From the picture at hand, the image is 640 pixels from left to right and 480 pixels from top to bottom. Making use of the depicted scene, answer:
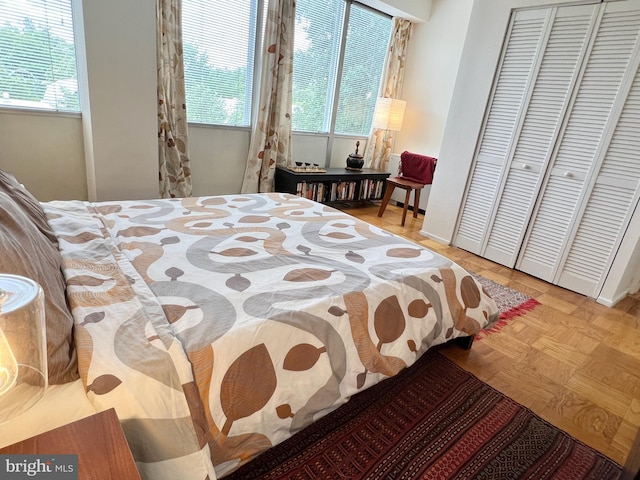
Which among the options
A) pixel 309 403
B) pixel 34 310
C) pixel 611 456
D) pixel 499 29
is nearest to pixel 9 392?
pixel 34 310

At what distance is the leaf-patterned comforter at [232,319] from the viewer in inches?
32.8

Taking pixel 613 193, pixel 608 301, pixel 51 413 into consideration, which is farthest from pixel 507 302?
pixel 51 413

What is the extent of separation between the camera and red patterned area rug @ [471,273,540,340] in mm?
2365

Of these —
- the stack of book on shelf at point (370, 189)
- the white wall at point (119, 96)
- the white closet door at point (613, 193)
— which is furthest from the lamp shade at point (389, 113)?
the white wall at point (119, 96)

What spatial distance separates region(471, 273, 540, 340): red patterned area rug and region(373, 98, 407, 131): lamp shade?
2587 millimetres

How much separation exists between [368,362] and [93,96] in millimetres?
2604

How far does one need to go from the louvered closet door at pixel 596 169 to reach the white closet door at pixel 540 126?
0.07 m

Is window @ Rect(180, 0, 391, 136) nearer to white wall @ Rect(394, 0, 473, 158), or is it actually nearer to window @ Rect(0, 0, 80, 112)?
white wall @ Rect(394, 0, 473, 158)

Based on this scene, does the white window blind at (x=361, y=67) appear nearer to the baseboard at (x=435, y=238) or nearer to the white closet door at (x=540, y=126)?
the baseboard at (x=435, y=238)

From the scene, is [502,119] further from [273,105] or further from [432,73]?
[273,105]

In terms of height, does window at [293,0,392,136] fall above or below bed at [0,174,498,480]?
above

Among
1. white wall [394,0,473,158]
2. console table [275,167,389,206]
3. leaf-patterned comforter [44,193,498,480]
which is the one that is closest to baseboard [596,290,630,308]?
leaf-patterned comforter [44,193,498,480]

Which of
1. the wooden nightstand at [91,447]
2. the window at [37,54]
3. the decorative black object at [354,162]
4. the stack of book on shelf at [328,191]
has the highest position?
the window at [37,54]

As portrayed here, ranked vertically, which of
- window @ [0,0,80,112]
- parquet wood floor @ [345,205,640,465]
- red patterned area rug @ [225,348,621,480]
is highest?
window @ [0,0,80,112]
